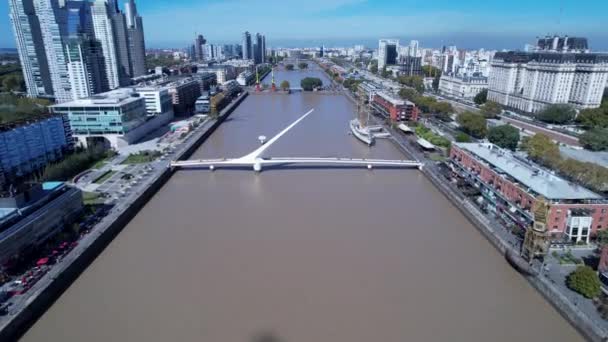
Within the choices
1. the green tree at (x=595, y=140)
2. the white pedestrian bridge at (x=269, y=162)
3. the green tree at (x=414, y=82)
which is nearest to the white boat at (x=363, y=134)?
the white pedestrian bridge at (x=269, y=162)

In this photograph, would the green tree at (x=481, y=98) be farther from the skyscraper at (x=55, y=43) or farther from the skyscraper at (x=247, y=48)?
the skyscraper at (x=247, y=48)

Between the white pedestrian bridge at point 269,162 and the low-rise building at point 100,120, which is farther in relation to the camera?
the low-rise building at point 100,120

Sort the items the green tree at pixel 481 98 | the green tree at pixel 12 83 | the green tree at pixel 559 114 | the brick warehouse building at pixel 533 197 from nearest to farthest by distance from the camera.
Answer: the brick warehouse building at pixel 533 197 → the green tree at pixel 559 114 → the green tree at pixel 481 98 → the green tree at pixel 12 83

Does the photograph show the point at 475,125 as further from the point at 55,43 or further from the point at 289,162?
the point at 55,43

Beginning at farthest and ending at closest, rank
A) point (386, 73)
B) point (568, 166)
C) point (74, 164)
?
1. point (386, 73)
2. point (74, 164)
3. point (568, 166)

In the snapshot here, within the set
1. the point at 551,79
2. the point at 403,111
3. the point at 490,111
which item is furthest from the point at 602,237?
the point at 551,79

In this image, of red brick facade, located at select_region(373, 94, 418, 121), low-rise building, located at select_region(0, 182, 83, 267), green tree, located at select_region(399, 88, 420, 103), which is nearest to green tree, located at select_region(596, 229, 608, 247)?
low-rise building, located at select_region(0, 182, 83, 267)

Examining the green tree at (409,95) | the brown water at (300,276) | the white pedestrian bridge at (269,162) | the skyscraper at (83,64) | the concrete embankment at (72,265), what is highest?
the skyscraper at (83,64)

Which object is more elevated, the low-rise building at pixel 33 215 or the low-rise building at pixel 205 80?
the low-rise building at pixel 205 80
